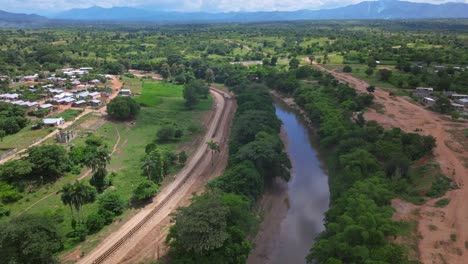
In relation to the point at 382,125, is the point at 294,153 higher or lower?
lower

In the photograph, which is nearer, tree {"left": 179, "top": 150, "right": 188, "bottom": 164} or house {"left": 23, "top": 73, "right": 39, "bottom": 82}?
tree {"left": 179, "top": 150, "right": 188, "bottom": 164}

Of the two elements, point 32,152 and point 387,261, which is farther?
point 32,152

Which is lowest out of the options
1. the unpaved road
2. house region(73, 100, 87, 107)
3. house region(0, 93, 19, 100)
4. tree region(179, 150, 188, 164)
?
the unpaved road

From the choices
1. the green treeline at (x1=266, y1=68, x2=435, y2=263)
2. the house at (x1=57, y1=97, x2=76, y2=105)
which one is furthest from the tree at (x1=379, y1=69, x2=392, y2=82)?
the house at (x1=57, y1=97, x2=76, y2=105)

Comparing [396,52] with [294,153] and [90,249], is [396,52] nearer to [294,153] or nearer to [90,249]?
[294,153]

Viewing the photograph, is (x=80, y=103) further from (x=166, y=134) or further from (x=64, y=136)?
(x=166, y=134)

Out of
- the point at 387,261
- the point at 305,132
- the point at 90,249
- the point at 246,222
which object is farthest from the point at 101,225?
the point at 305,132

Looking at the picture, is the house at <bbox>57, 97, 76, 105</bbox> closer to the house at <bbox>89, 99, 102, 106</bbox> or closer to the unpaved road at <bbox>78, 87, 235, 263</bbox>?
the house at <bbox>89, 99, 102, 106</bbox>
